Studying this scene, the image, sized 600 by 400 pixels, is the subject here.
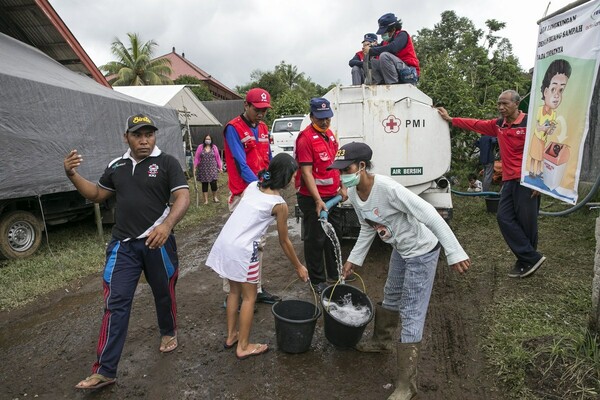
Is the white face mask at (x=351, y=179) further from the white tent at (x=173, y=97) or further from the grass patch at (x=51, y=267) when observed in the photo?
the white tent at (x=173, y=97)

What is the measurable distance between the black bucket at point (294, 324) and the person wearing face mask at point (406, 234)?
75 cm

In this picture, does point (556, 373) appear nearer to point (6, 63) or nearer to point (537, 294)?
point (537, 294)

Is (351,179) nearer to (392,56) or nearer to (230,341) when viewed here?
(230,341)

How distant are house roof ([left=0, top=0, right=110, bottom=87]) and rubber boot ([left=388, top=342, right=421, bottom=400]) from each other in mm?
8889

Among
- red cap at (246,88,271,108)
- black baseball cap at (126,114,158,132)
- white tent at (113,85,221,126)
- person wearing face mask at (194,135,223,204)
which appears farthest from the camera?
white tent at (113,85,221,126)

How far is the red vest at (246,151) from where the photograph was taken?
3.83 m

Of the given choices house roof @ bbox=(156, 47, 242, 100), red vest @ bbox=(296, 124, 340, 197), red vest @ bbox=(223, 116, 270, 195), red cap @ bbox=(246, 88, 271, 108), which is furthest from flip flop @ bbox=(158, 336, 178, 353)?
house roof @ bbox=(156, 47, 242, 100)

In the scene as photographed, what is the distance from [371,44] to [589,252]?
4.14 metres

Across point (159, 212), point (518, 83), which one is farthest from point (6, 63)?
point (518, 83)

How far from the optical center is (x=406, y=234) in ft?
8.62

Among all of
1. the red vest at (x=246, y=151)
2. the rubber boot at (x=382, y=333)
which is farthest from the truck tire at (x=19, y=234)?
the rubber boot at (x=382, y=333)

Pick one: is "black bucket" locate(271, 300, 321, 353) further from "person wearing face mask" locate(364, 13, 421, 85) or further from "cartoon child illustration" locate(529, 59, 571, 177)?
"person wearing face mask" locate(364, 13, 421, 85)

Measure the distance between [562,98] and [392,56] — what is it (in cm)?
266

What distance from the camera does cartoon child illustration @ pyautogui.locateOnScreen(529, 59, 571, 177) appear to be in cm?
326
